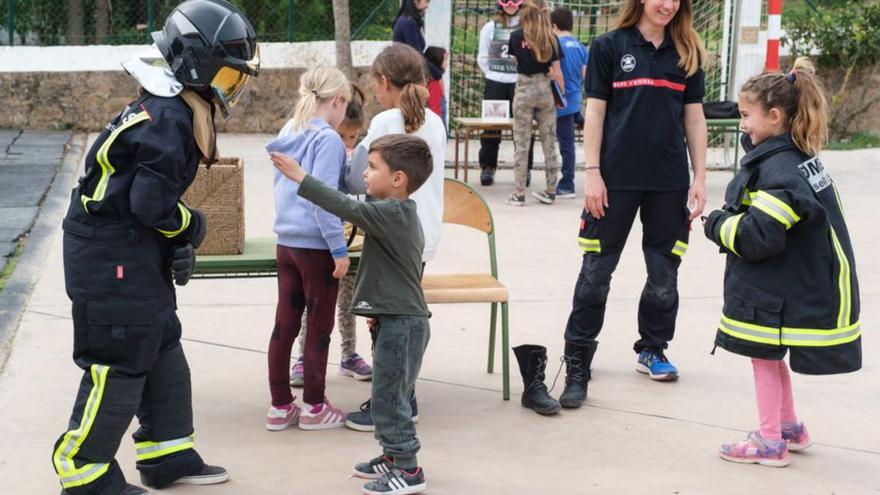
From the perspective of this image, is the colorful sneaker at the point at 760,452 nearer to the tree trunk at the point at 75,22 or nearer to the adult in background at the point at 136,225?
the adult in background at the point at 136,225

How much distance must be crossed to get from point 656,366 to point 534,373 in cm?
75

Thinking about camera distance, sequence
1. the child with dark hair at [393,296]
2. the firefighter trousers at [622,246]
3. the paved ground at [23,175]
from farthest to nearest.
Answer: the paved ground at [23,175]
the firefighter trousers at [622,246]
the child with dark hair at [393,296]

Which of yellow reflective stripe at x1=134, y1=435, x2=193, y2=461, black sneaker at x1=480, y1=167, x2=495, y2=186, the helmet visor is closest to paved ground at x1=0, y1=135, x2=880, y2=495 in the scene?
yellow reflective stripe at x1=134, y1=435, x2=193, y2=461

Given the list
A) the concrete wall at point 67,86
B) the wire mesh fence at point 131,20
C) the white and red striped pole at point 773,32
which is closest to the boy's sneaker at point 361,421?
the white and red striped pole at point 773,32

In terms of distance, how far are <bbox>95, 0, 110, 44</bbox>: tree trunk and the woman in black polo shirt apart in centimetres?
1120

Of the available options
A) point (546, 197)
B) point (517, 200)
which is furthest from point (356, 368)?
point (546, 197)

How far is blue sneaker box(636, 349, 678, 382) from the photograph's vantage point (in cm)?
548

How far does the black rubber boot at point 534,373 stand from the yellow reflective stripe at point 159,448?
1518 mm

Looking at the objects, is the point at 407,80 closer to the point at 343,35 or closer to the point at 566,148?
the point at 566,148

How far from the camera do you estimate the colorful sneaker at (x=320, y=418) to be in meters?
4.77

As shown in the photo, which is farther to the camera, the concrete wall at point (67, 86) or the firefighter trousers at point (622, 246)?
the concrete wall at point (67, 86)

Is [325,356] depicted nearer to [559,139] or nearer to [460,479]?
[460,479]

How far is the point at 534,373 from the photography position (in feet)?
16.6

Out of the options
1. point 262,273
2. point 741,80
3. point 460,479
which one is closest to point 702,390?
point 460,479
